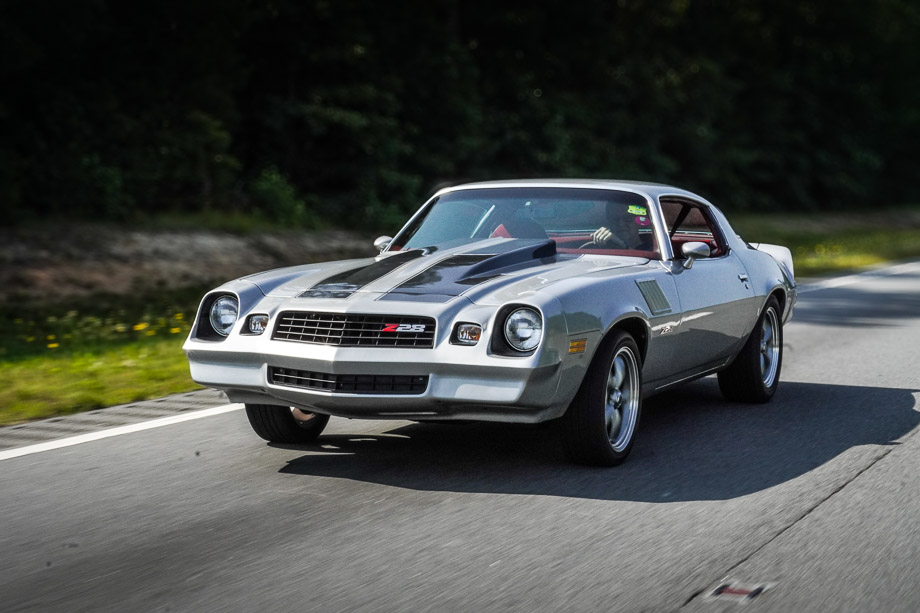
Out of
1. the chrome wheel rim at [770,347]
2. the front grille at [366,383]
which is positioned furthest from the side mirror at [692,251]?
the front grille at [366,383]

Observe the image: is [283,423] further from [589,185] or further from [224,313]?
[589,185]

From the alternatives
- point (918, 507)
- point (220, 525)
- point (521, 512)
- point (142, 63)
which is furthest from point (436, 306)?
point (142, 63)

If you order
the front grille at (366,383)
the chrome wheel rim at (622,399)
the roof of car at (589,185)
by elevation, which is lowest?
the chrome wheel rim at (622,399)

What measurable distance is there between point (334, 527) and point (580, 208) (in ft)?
9.66

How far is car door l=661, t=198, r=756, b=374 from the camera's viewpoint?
23.9 ft

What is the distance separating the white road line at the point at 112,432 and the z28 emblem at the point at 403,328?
7.03ft

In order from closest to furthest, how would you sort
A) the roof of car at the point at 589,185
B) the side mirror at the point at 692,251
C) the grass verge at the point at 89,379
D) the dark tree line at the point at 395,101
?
the side mirror at the point at 692,251 < the roof of car at the point at 589,185 < the grass verge at the point at 89,379 < the dark tree line at the point at 395,101

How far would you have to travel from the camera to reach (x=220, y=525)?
5309 millimetres

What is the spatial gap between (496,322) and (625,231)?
5.79 feet

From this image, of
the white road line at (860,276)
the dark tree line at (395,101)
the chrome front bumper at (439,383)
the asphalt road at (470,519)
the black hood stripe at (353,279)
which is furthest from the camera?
the dark tree line at (395,101)

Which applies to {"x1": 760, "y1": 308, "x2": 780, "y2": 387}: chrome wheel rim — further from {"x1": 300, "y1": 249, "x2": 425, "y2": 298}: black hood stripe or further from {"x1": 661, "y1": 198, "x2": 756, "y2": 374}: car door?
{"x1": 300, "y1": 249, "x2": 425, "y2": 298}: black hood stripe

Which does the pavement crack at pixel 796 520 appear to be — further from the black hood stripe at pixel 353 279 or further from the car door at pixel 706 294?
the black hood stripe at pixel 353 279

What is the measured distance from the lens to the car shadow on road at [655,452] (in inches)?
237

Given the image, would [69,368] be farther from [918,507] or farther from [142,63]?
[142,63]
